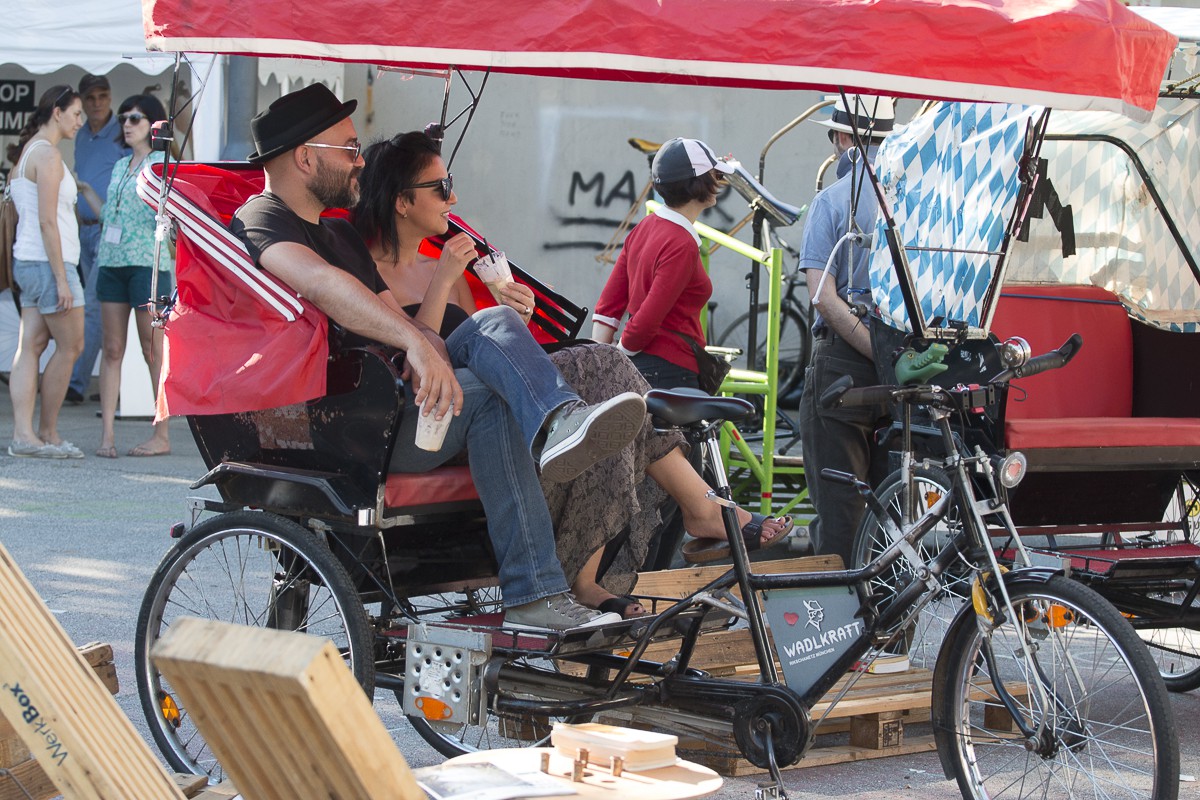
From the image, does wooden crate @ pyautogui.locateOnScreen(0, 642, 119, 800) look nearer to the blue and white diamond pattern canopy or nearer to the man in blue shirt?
the blue and white diamond pattern canopy

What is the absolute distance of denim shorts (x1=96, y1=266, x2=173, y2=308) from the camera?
8820mm

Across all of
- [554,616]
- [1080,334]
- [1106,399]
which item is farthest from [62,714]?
[1106,399]

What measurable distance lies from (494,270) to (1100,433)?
2008 mm

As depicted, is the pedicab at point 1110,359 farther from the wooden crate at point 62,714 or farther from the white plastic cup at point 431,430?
the wooden crate at point 62,714

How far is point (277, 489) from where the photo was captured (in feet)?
13.0

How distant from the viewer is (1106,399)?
5.73m

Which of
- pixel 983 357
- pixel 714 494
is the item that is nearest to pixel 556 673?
pixel 714 494

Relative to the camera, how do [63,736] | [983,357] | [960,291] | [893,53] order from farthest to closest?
1. [960,291]
2. [983,357]
3. [893,53]
4. [63,736]

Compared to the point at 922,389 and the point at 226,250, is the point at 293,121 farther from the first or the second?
the point at 922,389

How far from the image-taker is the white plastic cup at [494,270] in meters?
4.46

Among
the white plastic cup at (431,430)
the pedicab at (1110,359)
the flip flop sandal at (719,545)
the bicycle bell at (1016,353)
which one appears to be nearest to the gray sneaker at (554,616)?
the flip flop sandal at (719,545)

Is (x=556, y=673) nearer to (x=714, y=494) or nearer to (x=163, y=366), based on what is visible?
(x=714, y=494)

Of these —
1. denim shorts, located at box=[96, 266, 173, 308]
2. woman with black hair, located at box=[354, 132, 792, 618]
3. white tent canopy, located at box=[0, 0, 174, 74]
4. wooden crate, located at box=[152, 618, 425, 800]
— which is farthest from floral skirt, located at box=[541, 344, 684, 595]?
white tent canopy, located at box=[0, 0, 174, 74]

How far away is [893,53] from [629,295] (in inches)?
102
